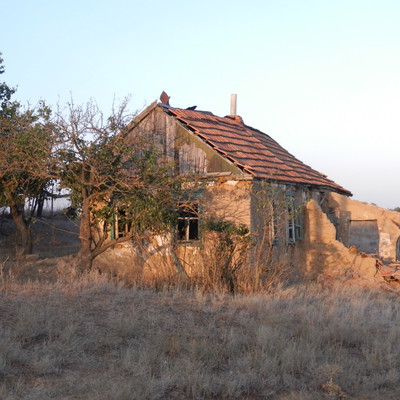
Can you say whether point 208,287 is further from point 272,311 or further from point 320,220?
point 320,220

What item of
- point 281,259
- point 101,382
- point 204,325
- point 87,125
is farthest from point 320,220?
point 101,382

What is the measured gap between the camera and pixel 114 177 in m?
13.5

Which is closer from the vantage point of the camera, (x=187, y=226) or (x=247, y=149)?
(x=187, y=226)

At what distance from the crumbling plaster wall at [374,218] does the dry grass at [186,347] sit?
830 centimetres

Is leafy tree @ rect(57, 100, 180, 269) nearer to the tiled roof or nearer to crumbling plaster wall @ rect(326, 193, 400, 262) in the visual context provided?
the tiled roof

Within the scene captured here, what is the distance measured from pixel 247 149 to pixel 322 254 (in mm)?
3778

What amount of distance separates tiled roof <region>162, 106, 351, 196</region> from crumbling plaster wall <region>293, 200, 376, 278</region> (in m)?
1.24

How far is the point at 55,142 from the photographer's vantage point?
1311 centimetres

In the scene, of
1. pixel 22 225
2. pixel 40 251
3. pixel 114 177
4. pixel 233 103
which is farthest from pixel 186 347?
pixel 40 251

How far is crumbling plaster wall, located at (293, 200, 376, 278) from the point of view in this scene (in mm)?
15586

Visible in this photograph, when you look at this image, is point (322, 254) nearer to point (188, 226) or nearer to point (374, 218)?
point (374, 218)

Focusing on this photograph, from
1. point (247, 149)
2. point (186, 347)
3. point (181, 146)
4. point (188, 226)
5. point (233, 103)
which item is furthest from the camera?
point (233, 103)

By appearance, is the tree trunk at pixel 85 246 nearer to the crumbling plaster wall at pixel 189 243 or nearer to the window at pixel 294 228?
the crumbling plaster wall at pixel 189 243

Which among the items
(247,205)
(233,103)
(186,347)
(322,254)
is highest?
(233,103)
